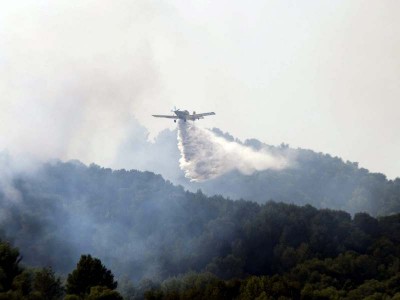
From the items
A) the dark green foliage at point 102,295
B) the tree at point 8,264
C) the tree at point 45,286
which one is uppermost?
the tree at point 8,264

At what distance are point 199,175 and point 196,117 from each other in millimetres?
29350

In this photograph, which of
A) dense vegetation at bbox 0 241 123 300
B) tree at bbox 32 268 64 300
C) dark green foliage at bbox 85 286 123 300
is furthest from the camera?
tree at bbox 32 268 64 300

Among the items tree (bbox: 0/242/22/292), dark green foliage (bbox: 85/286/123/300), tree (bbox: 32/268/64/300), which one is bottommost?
dark green foliage (bbox: 85/286/123/300)

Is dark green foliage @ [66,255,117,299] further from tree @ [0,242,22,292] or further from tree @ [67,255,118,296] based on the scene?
tree @ [0,242,22,292]

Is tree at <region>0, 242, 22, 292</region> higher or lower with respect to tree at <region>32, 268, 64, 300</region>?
higher

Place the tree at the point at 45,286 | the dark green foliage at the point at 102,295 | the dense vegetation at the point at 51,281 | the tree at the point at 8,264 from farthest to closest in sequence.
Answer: the tree at the point at 8,264 < the tree at the point at 45,286 < the dense vegetation at the point at 51,281 < the dark green foliage at the point at 102,295

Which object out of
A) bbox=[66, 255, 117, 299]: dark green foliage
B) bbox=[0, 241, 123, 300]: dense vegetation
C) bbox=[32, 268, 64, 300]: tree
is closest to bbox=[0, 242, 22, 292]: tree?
bbox=[0, 241, 123, 300]: dense vegetation

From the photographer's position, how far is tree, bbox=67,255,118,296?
107 meters

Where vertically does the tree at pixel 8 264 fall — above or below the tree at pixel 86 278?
above

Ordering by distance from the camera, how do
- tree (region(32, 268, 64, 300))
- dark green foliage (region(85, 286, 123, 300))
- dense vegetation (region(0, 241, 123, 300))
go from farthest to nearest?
tree (region(32, 268, 64, 300))
dense vegetation (region(0, 241, 123, 300))
dark green foliage (region(85, 286, 123, 300))

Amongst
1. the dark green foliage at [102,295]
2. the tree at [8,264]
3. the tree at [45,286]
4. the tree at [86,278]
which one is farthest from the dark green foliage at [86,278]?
the tree at [8,264]

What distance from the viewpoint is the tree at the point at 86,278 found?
107312mm

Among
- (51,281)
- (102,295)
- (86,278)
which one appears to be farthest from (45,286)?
(102,295)

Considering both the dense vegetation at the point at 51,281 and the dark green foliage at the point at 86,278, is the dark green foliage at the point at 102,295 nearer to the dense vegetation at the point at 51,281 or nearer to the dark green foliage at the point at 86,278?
the dense vegetation at the point at 51,281
